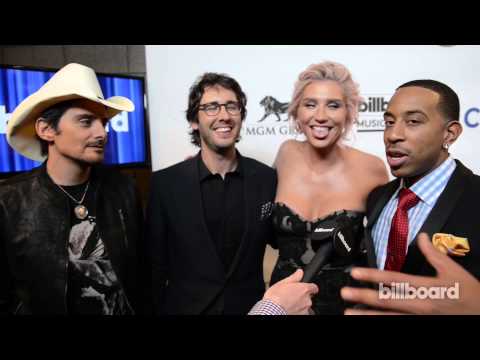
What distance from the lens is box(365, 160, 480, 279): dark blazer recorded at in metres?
1.20

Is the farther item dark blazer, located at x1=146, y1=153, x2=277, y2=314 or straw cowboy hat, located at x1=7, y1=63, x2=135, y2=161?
dark blazer, located at x1=146, y1=153, x2=277, y2=314

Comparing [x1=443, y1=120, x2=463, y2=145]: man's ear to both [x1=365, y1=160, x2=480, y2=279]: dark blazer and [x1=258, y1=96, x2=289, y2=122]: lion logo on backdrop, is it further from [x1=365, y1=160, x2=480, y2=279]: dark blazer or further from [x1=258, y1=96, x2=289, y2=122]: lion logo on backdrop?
[x1=258, y1=96, x2=289, y2=122]: lion logo on backdrop

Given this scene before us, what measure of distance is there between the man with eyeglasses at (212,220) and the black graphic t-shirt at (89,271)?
24cm

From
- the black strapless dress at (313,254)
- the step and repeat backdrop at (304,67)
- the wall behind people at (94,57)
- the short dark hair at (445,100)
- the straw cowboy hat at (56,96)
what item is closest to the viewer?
the short dark hair at (445,100)

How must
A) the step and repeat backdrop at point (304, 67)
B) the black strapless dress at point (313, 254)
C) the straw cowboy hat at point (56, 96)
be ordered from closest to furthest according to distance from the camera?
the straw cowboy hat at point (56, 96) → the black strapless dress at point (313, 254) → the step and repeat backdrop at point (304, 67)

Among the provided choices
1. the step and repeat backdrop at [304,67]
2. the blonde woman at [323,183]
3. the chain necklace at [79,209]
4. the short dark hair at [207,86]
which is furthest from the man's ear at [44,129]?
the blonde woman at [323,183]

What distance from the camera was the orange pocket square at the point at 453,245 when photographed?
1.17m

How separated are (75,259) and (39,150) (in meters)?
0.54

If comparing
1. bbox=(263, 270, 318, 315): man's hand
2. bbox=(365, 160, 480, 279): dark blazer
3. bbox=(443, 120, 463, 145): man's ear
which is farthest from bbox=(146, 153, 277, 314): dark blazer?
bbox=(443, 120, 463, 145): man's ear

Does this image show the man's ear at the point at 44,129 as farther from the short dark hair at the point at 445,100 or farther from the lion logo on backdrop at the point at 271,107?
the short dark hair at the point at 445,100

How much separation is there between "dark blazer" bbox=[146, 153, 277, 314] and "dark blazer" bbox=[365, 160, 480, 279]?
2.15 feet

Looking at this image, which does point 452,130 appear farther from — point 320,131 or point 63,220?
point 63,220

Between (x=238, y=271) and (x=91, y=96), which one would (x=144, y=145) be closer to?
(x=91, y=96)
